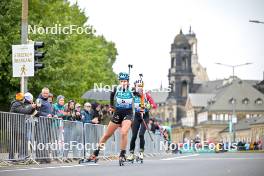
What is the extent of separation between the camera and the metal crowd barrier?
1881 cm

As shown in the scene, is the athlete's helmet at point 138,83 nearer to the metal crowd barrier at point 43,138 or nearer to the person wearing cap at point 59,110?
the metal crowd barrier at point 43,138

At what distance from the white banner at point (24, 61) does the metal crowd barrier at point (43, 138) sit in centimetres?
207

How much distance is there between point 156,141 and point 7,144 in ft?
55.2

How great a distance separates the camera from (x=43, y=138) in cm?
2044

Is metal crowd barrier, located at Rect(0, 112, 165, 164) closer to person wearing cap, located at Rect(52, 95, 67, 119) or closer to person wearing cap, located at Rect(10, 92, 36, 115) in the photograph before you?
person wearing cap, located at Rect(10, 92, 36, 115)

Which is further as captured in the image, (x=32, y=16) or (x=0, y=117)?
(x=32, y=16)

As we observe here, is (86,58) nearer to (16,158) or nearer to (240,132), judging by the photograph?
(16,158)

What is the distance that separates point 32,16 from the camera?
46000mm

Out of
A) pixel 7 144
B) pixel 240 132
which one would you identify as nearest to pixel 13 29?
pixel 7 144

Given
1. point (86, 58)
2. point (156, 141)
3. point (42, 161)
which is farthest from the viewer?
point (86, 58)

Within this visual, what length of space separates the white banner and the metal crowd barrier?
207cm

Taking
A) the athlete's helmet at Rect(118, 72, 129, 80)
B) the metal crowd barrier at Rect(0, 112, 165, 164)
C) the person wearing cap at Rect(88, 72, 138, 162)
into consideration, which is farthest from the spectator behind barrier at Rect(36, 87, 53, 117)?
the athlete's helmet at Rect(118, 72, 129, 80)

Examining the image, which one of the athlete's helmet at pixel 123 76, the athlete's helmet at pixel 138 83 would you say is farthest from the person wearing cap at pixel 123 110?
the athlete's helmet at pixel 138 83

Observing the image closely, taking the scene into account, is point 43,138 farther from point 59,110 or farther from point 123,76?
point 59,110
